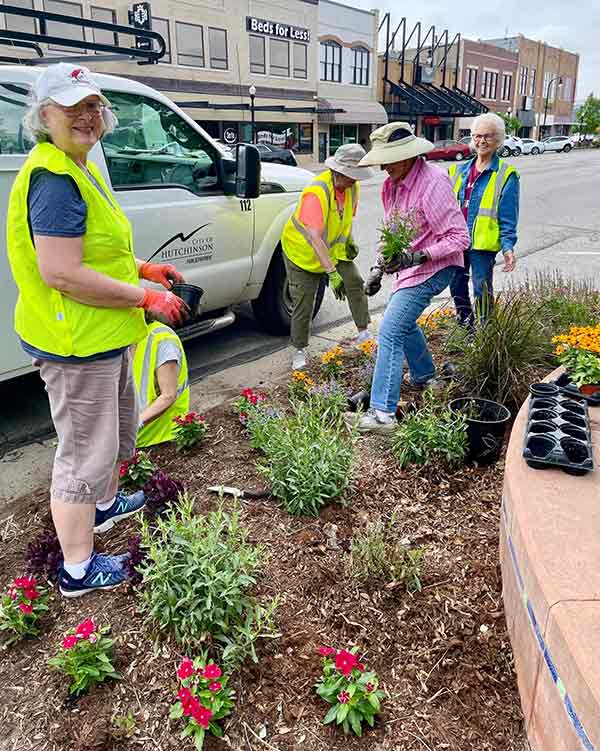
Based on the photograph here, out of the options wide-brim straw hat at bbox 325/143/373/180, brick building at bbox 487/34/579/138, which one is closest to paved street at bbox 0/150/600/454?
wide-brim straw hat at bbox 325/143/373/180

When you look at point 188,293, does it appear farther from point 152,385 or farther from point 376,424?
point 376,424

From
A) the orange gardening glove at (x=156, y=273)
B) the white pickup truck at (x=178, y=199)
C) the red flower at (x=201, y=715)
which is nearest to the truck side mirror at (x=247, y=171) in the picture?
the white pickup truck at (x=178, y=199)

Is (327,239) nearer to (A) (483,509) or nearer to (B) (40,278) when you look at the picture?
(A) (483,509)

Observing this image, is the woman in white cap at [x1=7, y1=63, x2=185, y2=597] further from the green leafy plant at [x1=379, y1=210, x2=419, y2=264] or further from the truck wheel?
the truck wheel

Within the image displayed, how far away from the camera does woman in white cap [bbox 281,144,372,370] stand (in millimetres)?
4711

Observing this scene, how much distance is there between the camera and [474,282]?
4980 millimetres

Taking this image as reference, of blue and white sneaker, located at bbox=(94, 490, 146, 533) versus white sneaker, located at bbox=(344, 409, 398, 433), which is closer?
blue and white sneaker, located at bbox=(94, 490, 146, 533)

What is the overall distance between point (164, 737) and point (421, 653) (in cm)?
91

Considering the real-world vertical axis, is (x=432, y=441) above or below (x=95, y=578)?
above

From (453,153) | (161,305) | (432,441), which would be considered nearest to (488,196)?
(432,441)

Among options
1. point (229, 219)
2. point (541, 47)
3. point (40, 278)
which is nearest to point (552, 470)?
point (40, 278)

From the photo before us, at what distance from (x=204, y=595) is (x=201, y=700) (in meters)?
0.36

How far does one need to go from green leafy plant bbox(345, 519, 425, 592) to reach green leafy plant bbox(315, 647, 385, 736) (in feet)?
1.73

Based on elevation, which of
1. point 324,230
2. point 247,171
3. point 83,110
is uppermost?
point 83,110
